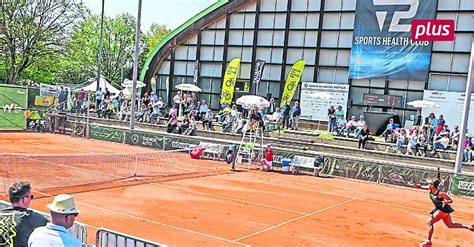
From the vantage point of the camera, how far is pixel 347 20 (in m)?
39.1

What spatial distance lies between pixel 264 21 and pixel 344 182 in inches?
961

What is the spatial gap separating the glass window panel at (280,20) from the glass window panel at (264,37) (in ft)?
3.22

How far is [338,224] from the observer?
1332cm

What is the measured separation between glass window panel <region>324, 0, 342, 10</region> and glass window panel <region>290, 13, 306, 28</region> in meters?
2.18

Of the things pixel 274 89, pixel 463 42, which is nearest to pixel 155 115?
pixel 274 89

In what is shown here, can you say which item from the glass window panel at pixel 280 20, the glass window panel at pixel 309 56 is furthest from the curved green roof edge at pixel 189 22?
the glass window panel at pixel 309 56

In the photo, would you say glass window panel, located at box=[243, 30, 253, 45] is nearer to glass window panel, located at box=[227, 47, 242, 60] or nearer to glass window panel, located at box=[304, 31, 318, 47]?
glass window panel, located at box=[227, 47, 242, 60]

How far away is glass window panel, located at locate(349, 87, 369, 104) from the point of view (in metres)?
38.2

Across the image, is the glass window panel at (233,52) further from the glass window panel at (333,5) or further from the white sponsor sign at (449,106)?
the white sponsor sign at (449,106)

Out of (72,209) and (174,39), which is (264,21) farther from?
(72,209)

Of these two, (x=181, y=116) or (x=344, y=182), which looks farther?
(x=181, y=116)

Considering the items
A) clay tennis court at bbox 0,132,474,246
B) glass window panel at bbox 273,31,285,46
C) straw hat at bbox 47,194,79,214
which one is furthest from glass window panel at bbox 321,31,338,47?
straw hat at bbox 47,194,79,214

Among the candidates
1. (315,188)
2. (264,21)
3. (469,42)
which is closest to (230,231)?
(315,188)

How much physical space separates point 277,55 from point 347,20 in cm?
701
